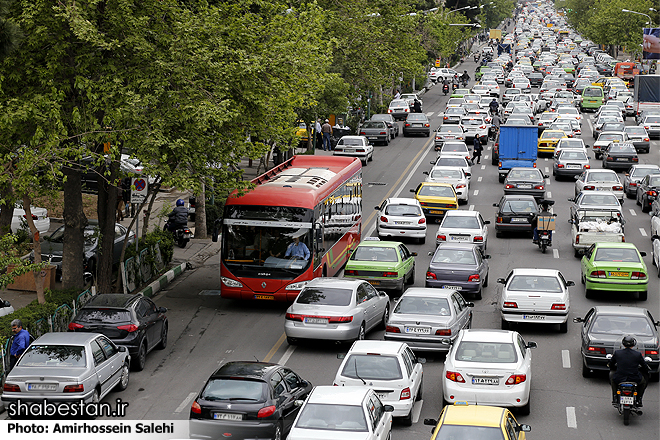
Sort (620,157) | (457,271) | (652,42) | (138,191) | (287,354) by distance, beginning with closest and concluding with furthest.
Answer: (287,354) → (457,271) → (138,191) → (620,157) → (652,42)

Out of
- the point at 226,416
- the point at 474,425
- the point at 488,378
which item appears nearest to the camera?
the point at 474,425

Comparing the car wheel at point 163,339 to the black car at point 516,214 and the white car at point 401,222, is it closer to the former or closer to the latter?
the white car at point 401,222

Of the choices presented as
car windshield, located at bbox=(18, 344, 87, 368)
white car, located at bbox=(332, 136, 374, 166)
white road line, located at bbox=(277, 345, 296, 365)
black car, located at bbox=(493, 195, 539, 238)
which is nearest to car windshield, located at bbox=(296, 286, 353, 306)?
white road line, located at bbox=(277, 345, 296, 365)

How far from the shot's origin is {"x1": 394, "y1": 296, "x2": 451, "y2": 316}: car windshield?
19.1 meters

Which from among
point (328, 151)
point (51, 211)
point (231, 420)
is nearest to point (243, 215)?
point (231, 420)

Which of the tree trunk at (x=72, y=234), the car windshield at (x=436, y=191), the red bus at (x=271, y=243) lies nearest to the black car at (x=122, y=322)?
the red bus at (x=271, y=243)

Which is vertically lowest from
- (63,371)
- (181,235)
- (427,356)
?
(181,235)

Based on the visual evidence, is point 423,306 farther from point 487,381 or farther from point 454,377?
point 487,381

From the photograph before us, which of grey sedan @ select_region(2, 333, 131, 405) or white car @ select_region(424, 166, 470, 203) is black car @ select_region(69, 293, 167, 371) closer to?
grey sedan @ select_region(2, 333, 131, 405)

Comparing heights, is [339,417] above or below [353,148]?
above

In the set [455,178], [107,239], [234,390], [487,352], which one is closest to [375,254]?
[107,239]

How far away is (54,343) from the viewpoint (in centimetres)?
1567

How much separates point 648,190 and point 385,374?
2371 centimetres

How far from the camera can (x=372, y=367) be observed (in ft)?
49.8
